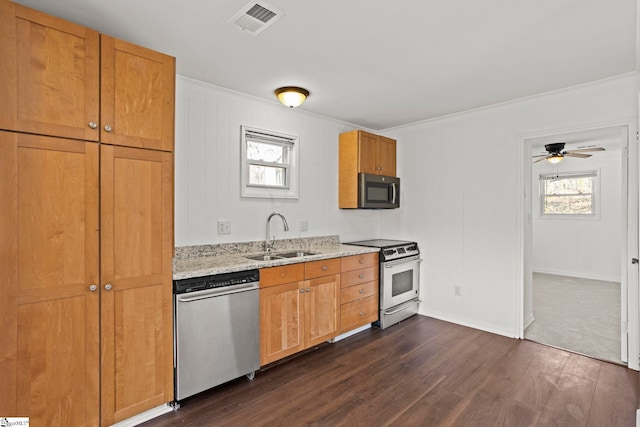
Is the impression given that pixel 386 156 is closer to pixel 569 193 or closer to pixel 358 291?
pixel 358 291

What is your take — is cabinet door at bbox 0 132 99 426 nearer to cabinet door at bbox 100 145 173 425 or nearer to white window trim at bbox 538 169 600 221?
cabinet door at bbox 100 145 173 425

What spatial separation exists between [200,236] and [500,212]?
3.10m

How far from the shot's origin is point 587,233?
20.8 feet

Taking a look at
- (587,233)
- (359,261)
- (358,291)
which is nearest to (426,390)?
(358,291)

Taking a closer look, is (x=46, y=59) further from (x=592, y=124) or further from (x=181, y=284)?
(x=592, y=124)

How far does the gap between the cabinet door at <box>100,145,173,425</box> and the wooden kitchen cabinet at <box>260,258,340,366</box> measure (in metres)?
0.75

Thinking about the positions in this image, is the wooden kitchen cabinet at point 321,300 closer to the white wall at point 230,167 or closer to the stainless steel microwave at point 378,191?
the white wall at point 230,167

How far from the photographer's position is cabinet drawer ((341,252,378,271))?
3.34m

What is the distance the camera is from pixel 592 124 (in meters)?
3.01

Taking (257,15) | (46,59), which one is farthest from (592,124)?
(46,59)

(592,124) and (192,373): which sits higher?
(592,124)

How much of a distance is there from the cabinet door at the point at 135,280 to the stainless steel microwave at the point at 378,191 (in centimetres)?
236

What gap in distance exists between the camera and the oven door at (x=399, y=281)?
3.73 meters

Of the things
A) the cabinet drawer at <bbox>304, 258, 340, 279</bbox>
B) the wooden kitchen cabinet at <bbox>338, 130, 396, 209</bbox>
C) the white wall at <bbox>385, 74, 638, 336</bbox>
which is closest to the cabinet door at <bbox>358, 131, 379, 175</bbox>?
the wooden kitchen cabinet at <bbox>338, 130, 396, 209</bbox>
